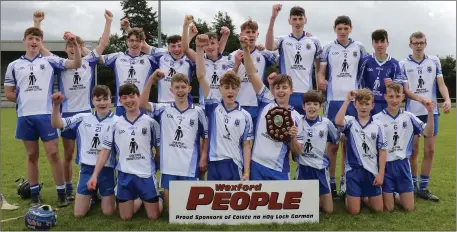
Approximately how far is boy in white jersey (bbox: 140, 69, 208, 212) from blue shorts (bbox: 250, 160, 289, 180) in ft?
1.98

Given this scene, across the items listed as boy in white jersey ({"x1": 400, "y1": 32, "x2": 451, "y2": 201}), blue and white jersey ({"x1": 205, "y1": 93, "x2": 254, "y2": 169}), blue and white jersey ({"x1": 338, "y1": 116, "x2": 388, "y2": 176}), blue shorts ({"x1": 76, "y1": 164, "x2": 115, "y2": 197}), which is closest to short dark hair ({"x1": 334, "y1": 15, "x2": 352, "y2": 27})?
boy in white jersey ({"x1": 400, "y1": 32, "x2": 451, "y2": 201})

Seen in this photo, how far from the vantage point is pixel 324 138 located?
5.70 meters

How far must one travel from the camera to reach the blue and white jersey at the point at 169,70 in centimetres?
645

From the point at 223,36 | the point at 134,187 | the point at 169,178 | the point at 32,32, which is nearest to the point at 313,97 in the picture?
the point at 223,36

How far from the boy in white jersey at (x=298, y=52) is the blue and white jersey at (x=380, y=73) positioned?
0.75 meters

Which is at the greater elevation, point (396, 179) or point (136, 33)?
point (136, 33)

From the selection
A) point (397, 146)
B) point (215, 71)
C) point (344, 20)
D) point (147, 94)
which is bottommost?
A: point (397, 146)

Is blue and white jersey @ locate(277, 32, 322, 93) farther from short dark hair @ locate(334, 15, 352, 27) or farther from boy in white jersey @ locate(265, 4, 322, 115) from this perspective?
short dark hair @ locate(334, 15, 352, 27)

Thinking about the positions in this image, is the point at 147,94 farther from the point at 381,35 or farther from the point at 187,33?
the point at 381,35

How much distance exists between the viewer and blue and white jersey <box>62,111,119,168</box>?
18.4 feet

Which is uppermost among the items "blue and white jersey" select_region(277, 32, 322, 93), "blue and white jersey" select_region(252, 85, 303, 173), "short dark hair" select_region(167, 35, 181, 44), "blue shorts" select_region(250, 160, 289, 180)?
"short dark hair" select_region(167, 35, 181, 44)

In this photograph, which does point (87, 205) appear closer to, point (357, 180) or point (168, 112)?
point (168, 112)

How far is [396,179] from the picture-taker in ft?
19.2

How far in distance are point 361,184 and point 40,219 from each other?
384cm
